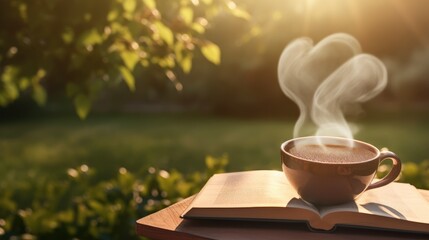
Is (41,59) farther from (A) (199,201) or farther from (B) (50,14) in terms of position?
(A) (199,201)

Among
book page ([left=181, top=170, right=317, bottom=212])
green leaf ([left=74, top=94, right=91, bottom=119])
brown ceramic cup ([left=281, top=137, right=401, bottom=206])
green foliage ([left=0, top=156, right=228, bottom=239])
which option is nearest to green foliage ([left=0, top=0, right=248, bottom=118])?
green leaf ([left=74, top=94, right=91, bottom=119])

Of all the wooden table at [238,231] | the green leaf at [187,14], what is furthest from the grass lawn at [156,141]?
the wooden table at [238,231]

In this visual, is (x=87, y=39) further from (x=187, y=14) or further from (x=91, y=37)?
(x=187, y=14)

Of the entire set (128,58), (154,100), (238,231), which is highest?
(128,58)

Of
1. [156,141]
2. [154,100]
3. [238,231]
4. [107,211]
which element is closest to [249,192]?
[238,231]

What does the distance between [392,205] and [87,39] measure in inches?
59.5

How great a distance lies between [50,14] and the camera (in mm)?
2605

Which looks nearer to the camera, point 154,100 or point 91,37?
point 91,37

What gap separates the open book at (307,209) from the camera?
1494mm

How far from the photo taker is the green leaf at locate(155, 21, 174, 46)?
2.81m

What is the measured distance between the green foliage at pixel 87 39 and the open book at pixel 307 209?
3.64 ft

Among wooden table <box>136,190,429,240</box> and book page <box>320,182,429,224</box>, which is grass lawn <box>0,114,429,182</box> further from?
wooden table <box>136,190,429,240</box>

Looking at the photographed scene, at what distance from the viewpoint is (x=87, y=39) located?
2.61 meters

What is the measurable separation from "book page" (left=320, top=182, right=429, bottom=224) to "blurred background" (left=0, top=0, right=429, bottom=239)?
0.85 meters
